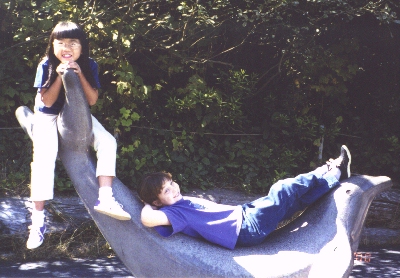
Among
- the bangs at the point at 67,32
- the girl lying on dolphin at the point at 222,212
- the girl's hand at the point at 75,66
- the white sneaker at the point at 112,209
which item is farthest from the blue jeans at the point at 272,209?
the bangs at the point at 67,32

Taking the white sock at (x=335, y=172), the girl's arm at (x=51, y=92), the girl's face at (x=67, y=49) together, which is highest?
the girl's face at (x=67, y=49)

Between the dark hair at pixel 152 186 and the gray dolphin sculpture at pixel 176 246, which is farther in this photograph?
the dark hair at pixel 152 186

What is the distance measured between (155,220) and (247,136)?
3.67 m

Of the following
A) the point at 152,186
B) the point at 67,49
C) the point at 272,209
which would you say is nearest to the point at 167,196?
the point at 152,186

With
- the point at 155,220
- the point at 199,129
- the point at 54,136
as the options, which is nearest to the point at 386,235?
the point at 199,129

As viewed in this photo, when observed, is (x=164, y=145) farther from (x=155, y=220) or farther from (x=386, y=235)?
(x=155, y=220)

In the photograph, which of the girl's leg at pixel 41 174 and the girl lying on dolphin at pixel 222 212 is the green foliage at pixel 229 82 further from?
the girl lying on dolphin at pixel 222 212

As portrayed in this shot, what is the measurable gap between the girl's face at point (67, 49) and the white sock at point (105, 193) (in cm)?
71

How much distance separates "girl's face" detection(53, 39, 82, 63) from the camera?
285 cm

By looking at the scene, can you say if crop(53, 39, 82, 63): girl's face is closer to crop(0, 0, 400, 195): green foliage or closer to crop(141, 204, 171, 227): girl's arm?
crop(141, 204, 171, 227): girl's arm

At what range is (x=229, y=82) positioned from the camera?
6.25 meters

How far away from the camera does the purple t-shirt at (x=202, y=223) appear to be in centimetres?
292

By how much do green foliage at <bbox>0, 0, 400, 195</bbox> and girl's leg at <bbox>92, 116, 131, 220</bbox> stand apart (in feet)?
7.99

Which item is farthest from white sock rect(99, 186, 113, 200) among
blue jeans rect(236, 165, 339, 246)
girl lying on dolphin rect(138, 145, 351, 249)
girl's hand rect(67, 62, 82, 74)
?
blue jeans rect(236, 165, 339, 246)
